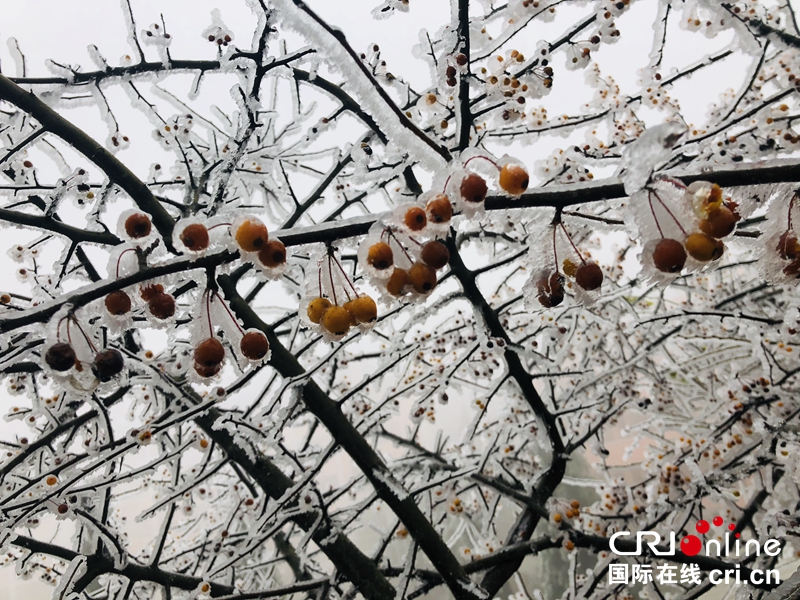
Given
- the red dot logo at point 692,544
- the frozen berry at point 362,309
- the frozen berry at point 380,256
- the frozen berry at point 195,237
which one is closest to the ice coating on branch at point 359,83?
the frozen berry at point 380,256

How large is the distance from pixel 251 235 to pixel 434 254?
0.44m

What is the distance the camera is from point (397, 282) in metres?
1.15

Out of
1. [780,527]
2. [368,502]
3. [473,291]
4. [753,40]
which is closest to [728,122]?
[753,40]

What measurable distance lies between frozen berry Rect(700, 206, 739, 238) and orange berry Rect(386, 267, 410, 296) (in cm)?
71

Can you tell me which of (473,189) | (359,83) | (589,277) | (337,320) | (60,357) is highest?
(359,83)

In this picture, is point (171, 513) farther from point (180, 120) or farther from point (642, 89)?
point (642, 89)

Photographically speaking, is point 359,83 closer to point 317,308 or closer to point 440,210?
point 440,210

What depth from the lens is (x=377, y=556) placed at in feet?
10.7

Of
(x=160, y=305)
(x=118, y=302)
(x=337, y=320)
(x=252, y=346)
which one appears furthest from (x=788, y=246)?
(x=118, y=302)

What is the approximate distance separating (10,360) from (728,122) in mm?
4667

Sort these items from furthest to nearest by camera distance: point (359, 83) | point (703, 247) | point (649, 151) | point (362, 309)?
point (359, 83) < point (362, 309) < point (703, 247) < point (649, 151)

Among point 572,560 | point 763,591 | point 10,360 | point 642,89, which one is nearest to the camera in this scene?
point 10,360

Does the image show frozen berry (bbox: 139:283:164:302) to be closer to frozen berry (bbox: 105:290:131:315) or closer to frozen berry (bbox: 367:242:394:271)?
frozen berry (bbox: 105:290:131:315)

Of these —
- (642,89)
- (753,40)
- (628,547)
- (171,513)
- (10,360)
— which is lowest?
(628,547)
